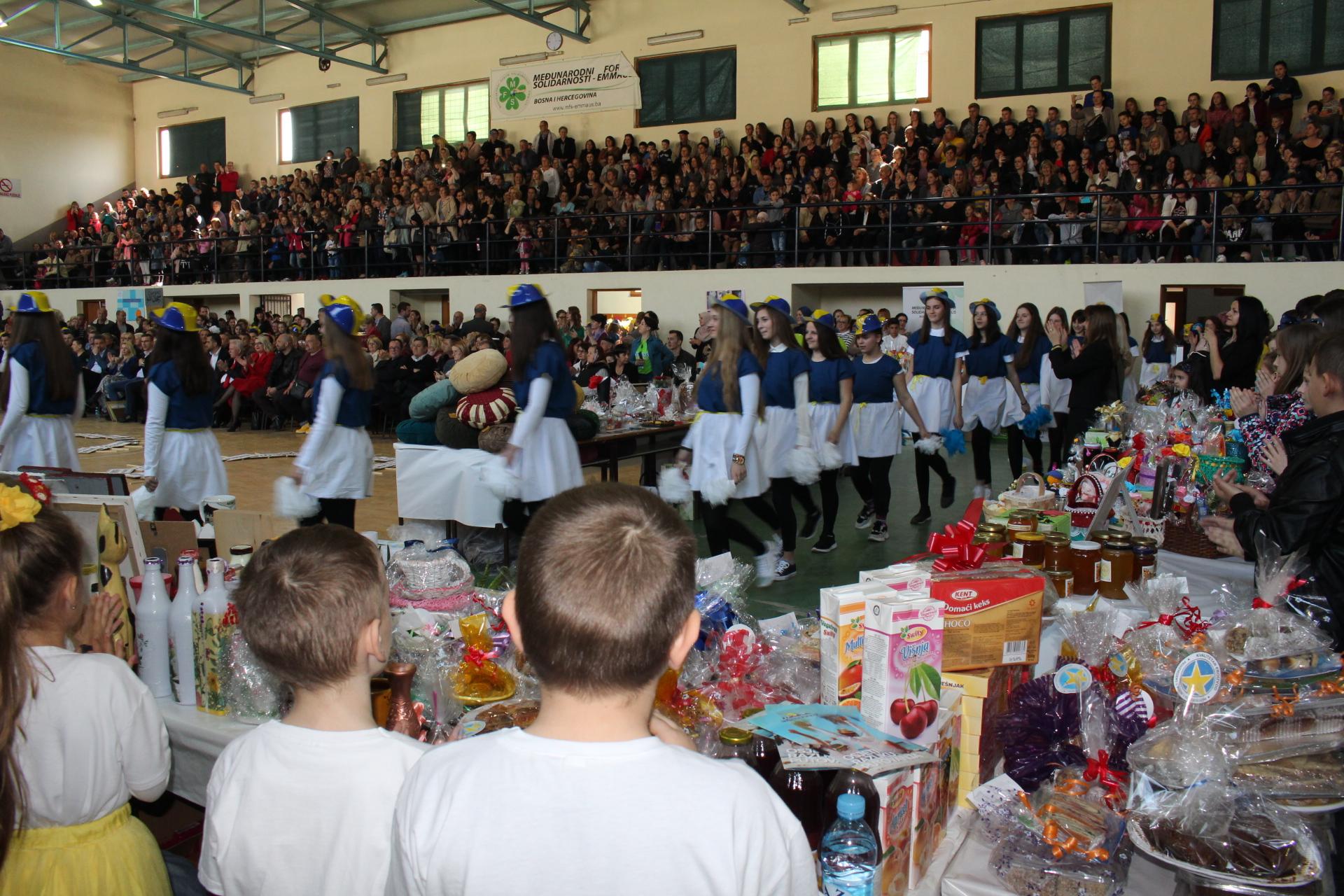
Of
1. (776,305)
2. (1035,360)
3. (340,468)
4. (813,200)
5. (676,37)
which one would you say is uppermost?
(676,37)

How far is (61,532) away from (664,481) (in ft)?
11.6

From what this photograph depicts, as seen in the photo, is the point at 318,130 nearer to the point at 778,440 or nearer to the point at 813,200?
the point at 813,200


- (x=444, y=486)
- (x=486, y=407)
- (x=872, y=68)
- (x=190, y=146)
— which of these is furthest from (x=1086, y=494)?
(x=190, y=146)

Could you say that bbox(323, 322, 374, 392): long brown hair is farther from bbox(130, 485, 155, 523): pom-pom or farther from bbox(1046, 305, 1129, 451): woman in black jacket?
bbox(1046, 305, 1129, 451): woman in black jacket

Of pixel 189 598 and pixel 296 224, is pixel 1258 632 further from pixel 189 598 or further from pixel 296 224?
pixel 296 224

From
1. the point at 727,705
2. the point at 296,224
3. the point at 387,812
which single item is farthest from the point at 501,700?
the point at 296,224

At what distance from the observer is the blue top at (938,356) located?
23.3 ft

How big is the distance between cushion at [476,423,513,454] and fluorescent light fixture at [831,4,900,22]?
1088 cm

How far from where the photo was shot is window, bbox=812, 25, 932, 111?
13867 mm

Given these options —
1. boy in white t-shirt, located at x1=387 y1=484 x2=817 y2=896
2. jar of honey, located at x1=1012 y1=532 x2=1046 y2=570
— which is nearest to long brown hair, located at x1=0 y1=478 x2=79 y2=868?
boy in white t-shirt, located at x1=387 y1=484 x2=817 y2=896

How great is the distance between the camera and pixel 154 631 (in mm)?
2074

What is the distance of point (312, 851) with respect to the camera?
4.32ft

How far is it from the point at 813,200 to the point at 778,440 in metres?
8.24

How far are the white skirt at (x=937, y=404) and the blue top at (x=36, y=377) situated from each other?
203 inches
